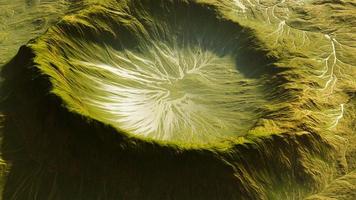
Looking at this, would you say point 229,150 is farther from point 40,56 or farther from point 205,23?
point 205,23

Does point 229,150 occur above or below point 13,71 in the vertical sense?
below

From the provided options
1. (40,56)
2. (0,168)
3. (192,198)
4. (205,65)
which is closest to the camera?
(192,198)

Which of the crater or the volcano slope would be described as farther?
the crater

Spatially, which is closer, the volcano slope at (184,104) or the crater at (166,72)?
the volcano slope at (184,104)

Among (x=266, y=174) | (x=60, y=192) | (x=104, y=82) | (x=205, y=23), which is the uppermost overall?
(x=205, y=23)

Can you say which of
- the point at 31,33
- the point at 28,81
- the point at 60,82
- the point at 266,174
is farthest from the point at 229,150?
the point at 31,33

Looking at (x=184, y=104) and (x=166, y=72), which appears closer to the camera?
(x=184, y=104)

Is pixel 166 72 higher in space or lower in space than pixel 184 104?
higher

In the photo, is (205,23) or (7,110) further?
(205,23)
